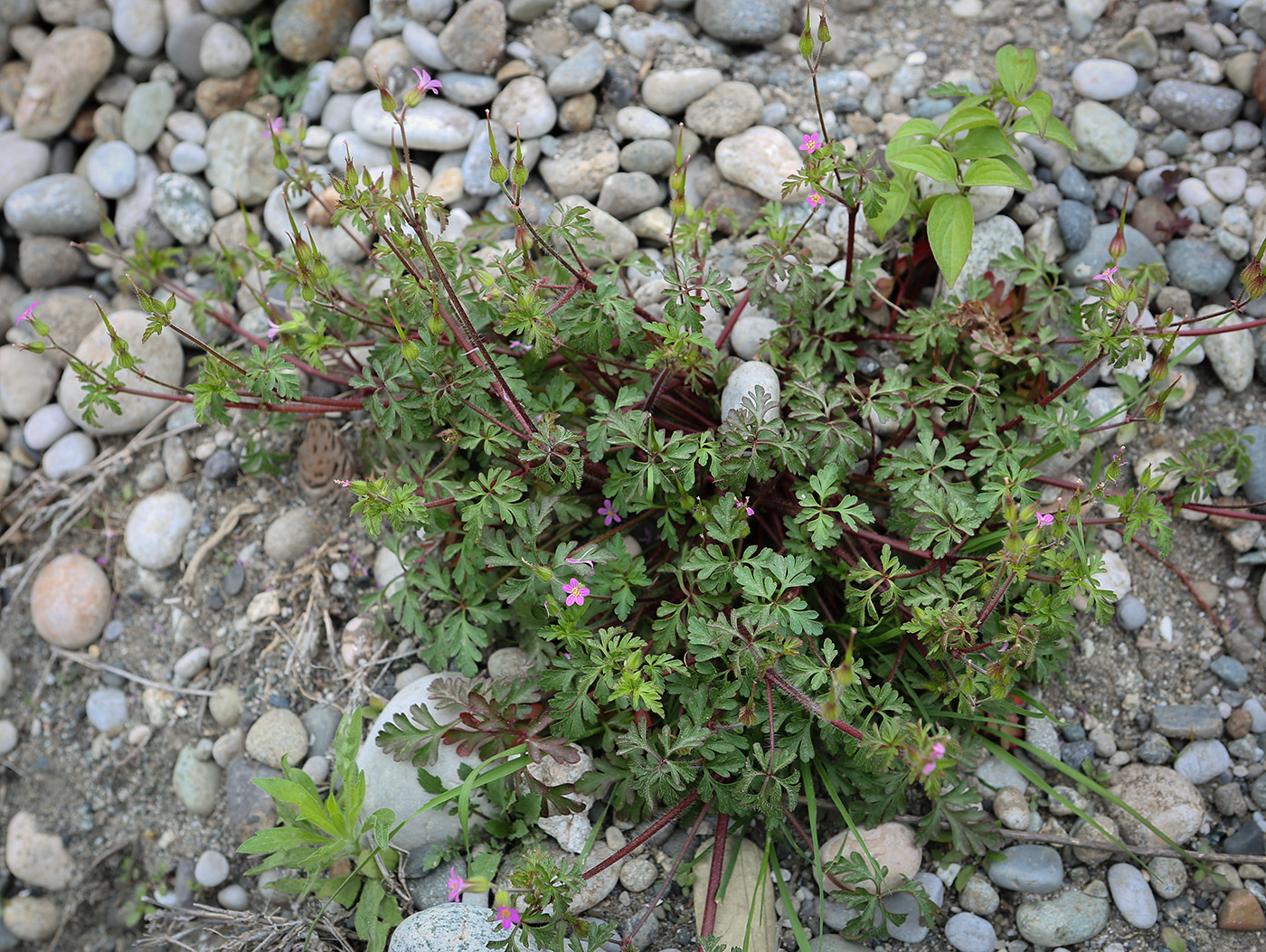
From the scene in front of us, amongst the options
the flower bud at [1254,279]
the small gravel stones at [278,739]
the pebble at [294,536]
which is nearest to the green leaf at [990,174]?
the flower bud at [1254,279]

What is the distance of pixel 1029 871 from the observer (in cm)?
279

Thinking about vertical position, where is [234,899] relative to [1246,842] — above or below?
below

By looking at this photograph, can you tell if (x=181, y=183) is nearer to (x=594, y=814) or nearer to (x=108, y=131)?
(x=108, y=131)

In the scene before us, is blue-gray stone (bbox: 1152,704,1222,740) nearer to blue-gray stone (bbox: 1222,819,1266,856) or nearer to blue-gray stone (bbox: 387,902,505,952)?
blue-gray stone (bbox: 1222,819,1266,856)

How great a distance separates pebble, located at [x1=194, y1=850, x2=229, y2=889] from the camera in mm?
3311

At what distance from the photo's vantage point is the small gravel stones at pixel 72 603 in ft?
12.7

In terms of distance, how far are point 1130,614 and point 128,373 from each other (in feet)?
13.8

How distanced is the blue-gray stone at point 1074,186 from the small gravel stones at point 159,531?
389 cm

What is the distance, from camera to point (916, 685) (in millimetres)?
2902

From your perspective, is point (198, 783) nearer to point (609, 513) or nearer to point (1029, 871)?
point (609, 513)

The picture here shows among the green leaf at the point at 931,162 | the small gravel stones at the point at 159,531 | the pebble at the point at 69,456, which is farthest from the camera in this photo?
the pebble at the point at 69,456

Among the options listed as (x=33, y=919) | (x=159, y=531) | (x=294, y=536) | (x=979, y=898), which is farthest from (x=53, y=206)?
(x=979, y=898)

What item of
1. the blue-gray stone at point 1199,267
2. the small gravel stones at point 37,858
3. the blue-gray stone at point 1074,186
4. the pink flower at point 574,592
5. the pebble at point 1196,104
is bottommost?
the small gravel stones at point 37,858

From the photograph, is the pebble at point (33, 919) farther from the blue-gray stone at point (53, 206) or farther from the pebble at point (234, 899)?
the blue-gray stone at point (53, 206)
